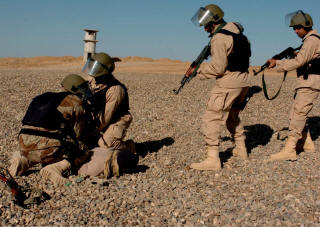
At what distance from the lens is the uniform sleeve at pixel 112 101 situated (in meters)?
5.48

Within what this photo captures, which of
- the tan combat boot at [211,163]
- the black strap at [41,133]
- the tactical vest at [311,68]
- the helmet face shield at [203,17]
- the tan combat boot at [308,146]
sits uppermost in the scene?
the helmet face shield at [203,17]

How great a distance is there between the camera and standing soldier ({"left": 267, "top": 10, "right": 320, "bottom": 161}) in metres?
5.63

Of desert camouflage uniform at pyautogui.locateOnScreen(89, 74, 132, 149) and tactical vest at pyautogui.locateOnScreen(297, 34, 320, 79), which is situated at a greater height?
tactical vest at pyautogui.locateOnScreen(297, 34, 320, 79)

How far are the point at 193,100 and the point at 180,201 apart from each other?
639 centimetres

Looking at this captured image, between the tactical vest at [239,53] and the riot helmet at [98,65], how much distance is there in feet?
5.23

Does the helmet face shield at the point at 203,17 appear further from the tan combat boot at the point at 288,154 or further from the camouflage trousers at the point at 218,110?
the tan combat boot at the point at 288,154

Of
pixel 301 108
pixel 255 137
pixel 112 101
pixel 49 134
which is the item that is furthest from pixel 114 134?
pixel 255 137

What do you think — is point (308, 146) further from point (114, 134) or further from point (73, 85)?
point (73, 85)

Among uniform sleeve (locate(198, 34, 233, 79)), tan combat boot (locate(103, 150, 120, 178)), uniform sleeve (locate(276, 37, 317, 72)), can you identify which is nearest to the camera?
tan combat boot (locate(103, 150, 120, 178))

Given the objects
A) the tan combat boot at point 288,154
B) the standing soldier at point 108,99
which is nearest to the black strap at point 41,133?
the standing soldier at point 108,99

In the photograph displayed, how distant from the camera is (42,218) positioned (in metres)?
3.79

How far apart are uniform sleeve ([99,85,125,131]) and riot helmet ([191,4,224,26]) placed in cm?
144

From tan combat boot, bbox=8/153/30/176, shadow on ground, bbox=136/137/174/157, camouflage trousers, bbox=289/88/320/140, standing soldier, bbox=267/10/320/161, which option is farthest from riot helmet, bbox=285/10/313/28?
tan combat boot, bbox=8/153/30/176

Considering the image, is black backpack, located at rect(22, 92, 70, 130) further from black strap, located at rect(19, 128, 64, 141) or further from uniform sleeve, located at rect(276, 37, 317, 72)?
uniform sleeve, located at rect(276, 37, 317, 72)
